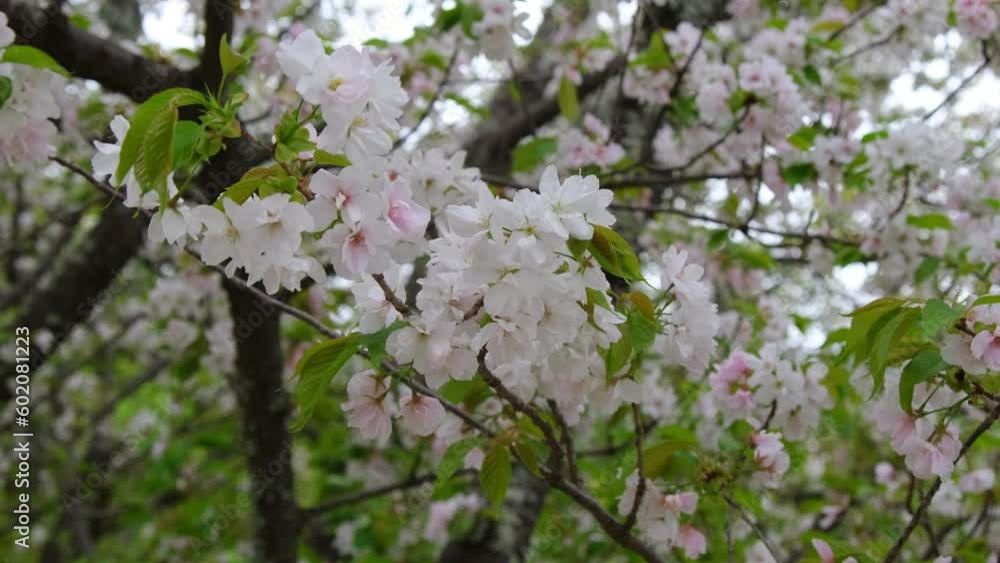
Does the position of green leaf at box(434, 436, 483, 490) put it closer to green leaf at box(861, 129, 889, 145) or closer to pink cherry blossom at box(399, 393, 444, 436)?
pink cherry blossom at box(399, 393, 444, 436)

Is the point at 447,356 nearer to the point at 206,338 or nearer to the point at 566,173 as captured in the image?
the point at 566,173

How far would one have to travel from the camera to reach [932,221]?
2.45 metres

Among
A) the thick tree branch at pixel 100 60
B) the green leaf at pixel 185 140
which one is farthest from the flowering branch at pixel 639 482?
the thick tree branch at pixel 100 60

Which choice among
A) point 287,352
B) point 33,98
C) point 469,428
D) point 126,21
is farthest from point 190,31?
point 469,428

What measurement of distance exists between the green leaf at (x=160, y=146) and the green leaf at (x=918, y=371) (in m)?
1.19

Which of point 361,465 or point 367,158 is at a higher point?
point 361,465

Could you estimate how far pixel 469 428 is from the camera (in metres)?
1.74

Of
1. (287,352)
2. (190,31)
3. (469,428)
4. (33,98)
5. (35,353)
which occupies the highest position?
(190,31)

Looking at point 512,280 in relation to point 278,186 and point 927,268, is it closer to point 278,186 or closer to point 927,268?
point 278,186

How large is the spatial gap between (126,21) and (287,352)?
2281 mm

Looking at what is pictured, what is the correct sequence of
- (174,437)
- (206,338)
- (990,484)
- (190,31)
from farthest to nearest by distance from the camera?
(174,437) → (190,31) → (206,338) → (990,484)

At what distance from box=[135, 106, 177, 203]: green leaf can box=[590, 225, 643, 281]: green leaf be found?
55 centimetres

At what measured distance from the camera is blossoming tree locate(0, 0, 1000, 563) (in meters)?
1.15

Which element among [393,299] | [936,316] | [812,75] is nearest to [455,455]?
[393,299]
